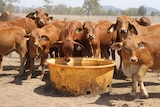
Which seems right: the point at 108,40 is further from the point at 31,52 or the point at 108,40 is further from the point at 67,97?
the point at 67,97

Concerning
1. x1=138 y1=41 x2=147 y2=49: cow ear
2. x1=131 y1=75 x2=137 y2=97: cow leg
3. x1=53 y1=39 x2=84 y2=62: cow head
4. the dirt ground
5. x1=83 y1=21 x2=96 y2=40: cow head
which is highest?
x1=83 y1=21 x2=96 y2=40: cow head

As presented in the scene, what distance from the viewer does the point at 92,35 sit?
29.7ft

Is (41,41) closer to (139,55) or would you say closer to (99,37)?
(99,37)

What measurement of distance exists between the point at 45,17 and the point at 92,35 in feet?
11.2

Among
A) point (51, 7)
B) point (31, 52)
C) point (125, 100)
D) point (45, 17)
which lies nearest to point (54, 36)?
point (31, 52)

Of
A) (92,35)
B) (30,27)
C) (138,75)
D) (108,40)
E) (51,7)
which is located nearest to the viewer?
(138,75)

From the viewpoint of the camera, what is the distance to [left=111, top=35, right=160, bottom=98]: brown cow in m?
7.31

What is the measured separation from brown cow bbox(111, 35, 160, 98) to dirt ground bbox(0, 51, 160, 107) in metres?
0.42

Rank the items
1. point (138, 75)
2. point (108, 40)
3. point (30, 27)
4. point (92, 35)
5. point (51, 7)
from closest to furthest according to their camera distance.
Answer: point (138, 75)
point (92, 35)
point (108, 40)
point (30, 27)
point (51, 7)

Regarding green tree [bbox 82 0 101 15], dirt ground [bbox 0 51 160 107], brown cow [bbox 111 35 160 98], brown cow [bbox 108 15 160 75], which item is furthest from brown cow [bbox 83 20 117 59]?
green tree [bbox 82 0 101 15]

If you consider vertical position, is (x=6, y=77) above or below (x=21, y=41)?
below

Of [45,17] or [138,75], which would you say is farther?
[45,17]

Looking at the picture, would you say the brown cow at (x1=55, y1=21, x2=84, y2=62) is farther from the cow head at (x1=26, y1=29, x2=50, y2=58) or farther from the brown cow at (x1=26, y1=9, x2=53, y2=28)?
the brown cow at (x1=26, y1=9, x2=53, y2=28)

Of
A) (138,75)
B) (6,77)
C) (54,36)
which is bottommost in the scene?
(6,77)
